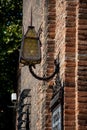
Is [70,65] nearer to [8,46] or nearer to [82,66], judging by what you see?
[82,66]

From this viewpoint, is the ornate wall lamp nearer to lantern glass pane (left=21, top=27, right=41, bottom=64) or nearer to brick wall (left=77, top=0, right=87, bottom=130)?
lantern glass pane (left=21, top=27, right=41, bottom=64)

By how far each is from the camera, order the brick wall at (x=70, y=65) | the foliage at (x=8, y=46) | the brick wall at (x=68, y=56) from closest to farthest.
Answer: the brick wall at (x=68, y=56) → the brick wall at (x=70, y=65) → the foliage at (x=8, y=46)

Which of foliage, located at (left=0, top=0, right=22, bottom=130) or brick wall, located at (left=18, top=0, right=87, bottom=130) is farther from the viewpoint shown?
foliage, located at (left=0, top=0, right=22, bottom=130)

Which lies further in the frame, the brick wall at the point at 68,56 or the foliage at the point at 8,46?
the foliage at the point at 8,46

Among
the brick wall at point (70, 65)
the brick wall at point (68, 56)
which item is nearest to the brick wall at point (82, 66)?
the brick wall at point (68, 56)

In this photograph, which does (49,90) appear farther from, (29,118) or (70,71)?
(29,118)

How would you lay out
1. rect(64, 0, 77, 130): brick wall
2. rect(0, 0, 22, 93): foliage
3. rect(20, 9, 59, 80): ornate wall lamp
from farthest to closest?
1. rect(0, 0, 22, 93): foliage
2. rect(20, 9, 59, 80): ornate wall lamp
3. rect(64, 0, 77, 130): brick wall

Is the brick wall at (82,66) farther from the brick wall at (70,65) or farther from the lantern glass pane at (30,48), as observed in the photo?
the lantern glass pane at (30,48)

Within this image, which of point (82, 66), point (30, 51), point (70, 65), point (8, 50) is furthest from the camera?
point (8, 50)

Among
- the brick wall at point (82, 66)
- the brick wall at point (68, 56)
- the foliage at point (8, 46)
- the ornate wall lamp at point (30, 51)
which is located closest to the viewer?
the brick wall at point (82, 66)

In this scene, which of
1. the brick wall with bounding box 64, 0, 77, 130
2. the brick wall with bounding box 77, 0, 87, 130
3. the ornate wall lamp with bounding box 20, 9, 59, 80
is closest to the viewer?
the brick wall with bounding box 77, 0, 87, 130

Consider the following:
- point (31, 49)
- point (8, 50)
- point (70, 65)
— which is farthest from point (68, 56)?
point (8, 50)

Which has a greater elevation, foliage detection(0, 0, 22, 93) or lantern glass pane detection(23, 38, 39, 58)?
lantern glass pane detection(23, 38, 39, 58)

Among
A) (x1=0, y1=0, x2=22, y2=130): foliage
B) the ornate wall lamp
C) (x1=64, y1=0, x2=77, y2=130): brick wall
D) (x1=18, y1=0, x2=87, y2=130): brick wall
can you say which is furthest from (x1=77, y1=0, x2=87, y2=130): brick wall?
(x1=0, y1=0, x2=22, y2=130): foliage
